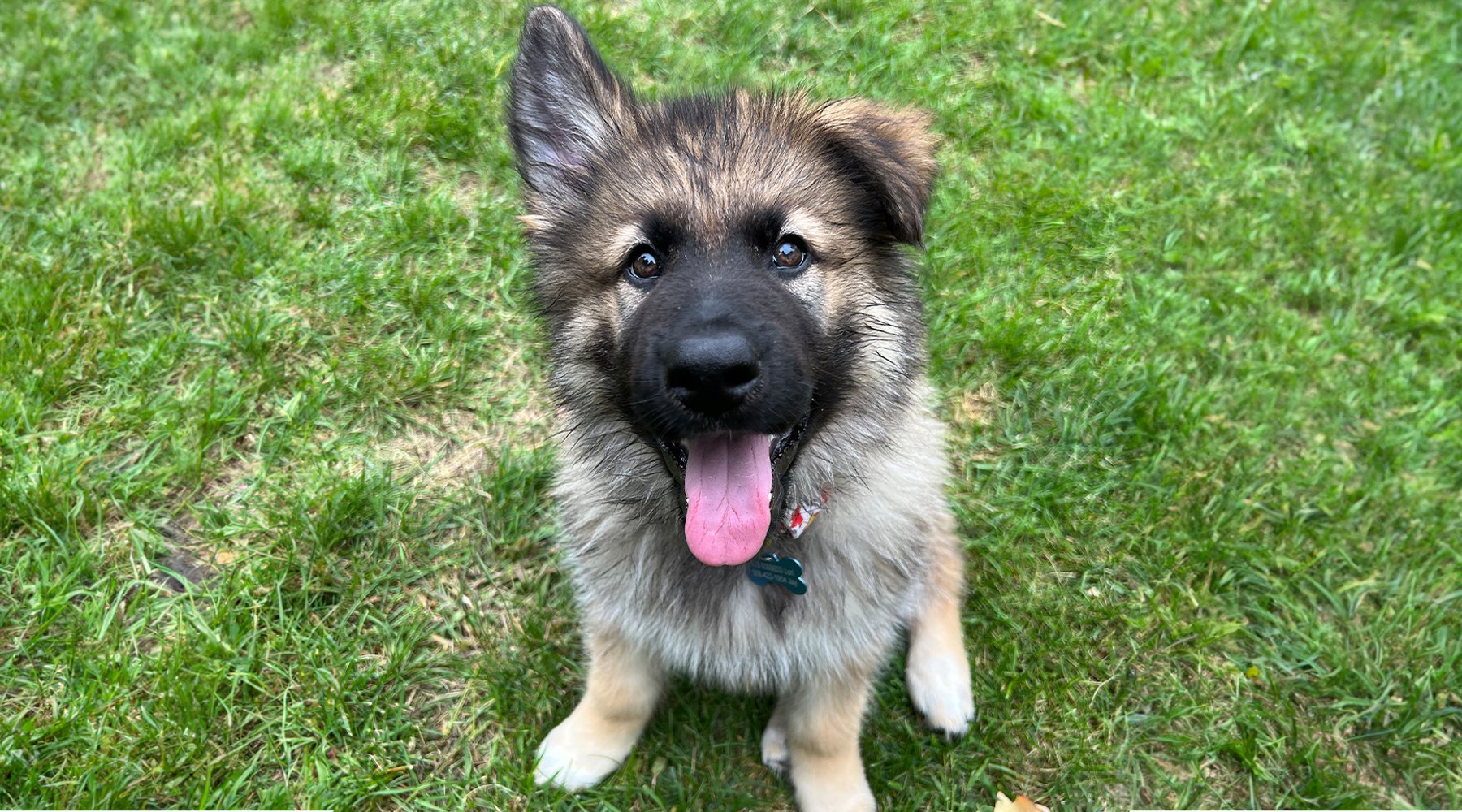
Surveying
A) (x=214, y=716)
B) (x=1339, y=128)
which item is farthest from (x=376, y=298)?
(x=1339, y=128)

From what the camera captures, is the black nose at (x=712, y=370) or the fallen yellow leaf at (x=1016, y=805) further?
the fallen yellow leaf at (x=1016, y=805)

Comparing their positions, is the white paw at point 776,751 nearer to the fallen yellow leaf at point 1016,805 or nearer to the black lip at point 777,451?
the fallen yellow leaf at point 1016,805

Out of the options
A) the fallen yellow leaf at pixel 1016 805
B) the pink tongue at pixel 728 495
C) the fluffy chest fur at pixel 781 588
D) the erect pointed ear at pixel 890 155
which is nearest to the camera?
the pink tongue at pixel 728 495

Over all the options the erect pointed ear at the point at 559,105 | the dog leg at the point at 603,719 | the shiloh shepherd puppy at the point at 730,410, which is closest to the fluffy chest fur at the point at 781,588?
the shiloh shepherd puppy at the point at 730,410

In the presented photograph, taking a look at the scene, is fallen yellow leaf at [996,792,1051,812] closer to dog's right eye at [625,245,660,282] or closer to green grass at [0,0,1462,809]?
green grass at [0,0,1462,809]

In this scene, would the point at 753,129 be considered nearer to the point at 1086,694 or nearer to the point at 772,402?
the point at 772,402

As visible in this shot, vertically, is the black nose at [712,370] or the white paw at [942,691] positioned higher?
the black nose at [712,370]

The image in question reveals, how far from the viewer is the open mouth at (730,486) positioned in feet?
6.80

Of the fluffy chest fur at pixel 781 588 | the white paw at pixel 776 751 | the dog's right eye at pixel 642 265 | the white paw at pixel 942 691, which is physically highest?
the dog's right eye at pixel 642 265

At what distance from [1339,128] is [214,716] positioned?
17.1 feet

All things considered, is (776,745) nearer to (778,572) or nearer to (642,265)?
(778,572)

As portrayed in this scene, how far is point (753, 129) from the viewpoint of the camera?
89.7 inches

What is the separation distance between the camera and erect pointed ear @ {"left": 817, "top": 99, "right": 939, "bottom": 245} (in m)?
2.18

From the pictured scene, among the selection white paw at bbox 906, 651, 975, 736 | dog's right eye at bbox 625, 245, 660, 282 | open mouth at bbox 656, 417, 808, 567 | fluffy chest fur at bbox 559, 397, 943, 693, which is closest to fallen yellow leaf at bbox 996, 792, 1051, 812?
white paw at bbox 906, 651, 975, 736
